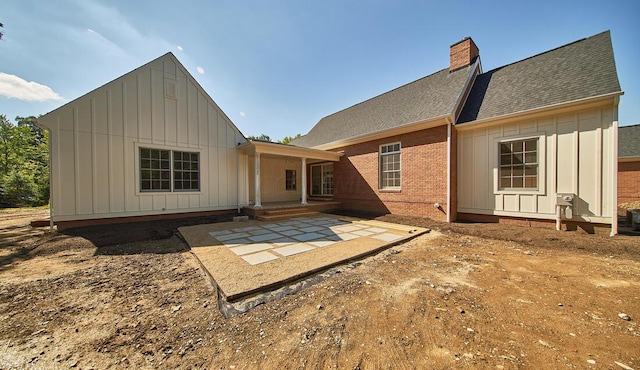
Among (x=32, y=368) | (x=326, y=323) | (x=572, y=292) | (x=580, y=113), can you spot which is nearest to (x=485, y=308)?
(x=572, y=292)

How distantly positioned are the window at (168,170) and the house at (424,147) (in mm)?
35

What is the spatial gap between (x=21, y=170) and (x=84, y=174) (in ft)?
63.7

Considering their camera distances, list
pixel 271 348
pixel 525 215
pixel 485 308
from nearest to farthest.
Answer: pixel 271 348 → pixel 485 308 → pixel 525 215

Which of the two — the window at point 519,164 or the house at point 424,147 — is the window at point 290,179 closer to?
the house at point 424,147

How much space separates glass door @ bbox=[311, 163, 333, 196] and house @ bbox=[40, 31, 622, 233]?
100 inches

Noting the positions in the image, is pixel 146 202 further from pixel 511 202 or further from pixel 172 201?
pixel 511 202

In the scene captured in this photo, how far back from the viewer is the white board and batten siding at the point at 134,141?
6.18 metres

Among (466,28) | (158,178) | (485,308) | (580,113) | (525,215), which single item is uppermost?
(466,28)

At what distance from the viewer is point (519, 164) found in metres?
6.66

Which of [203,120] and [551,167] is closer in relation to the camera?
[551,167]

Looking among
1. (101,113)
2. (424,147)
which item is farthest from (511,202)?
(101,113)

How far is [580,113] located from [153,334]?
1004 cm

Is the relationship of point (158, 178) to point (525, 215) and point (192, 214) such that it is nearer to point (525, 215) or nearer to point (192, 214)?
point (192, 214)

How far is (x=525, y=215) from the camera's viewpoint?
6516 mm
